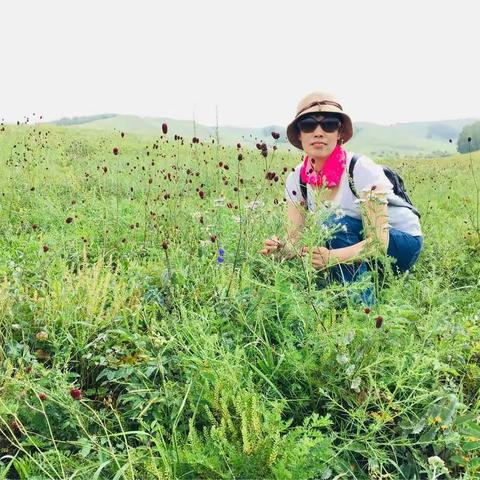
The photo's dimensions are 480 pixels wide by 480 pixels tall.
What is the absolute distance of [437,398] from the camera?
1.73 metres

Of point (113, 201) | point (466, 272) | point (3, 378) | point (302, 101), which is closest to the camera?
point (3, 378)

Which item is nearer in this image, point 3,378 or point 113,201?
point 3,378

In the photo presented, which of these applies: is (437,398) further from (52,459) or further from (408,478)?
(52,459)

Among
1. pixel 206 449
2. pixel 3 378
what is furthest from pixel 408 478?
pixel 3 378

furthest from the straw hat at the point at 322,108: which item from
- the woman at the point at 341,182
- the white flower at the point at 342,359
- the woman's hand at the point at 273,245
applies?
the white flower at the point at 342,359

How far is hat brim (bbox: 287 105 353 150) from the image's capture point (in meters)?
2.92

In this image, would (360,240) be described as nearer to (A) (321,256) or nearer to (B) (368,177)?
(B) (368,177)

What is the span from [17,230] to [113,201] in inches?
64.9

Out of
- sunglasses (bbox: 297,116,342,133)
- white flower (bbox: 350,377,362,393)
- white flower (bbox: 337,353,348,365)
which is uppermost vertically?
sunglasses (bbox: 297,116,342,133)

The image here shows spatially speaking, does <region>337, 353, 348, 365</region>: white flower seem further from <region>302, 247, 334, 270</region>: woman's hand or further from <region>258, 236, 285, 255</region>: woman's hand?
<region>258, 236, 285, 255</region>: woman's hand

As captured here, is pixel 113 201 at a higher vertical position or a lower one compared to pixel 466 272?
higher

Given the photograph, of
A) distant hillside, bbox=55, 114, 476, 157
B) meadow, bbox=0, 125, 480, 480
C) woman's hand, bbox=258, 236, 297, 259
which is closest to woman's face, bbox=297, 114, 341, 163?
meadow, bbox=0, 125, 480, 480

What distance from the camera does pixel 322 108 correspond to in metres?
2.93

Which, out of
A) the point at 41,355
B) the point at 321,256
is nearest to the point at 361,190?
the point at 321,256
